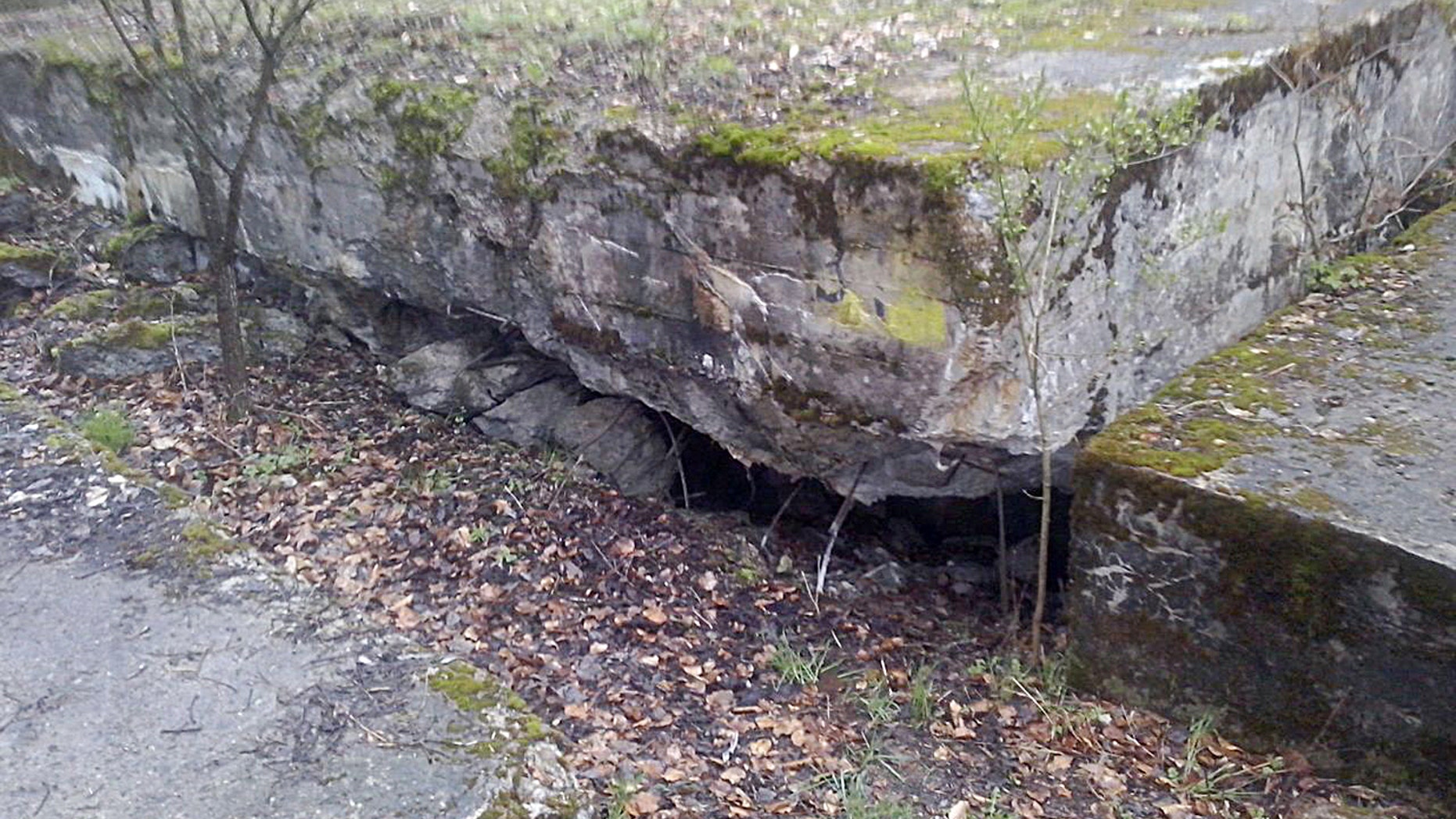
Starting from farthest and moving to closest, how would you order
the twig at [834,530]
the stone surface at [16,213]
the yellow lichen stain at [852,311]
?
1. the stone surface at [16,213]
2. the twig at [834,530]
3. the yellow lichen stain at [852,311]

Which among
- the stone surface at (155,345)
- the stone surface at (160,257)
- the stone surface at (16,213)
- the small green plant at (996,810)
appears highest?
the stone surface at (16,213)

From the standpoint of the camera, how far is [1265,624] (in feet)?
10.00

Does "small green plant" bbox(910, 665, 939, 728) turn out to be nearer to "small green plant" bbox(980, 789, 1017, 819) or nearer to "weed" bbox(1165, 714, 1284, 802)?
"small green plant" bbox(980, 789, 1017, 819)

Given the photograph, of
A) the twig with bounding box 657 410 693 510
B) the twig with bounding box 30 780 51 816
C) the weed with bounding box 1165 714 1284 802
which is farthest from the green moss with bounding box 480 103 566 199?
the weed with bounding box 1165 714 1284 802

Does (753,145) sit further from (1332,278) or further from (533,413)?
(1332,278)

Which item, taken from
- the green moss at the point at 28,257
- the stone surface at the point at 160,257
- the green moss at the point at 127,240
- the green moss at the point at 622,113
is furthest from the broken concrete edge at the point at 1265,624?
the green moss at the point at 28,257

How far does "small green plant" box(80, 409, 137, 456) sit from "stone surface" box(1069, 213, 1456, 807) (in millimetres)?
3650

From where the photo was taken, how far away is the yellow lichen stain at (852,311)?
3.50 m

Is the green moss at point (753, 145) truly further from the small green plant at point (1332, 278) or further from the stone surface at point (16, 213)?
the stone surface at point (16, 213)

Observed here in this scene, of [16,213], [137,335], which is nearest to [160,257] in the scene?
[137,335]

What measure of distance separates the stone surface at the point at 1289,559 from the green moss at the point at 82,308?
471 cm

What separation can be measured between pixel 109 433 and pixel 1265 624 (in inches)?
166

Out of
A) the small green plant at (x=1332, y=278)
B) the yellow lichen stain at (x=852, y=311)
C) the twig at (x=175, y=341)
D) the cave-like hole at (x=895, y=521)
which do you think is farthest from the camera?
the twig at (x=175, y=341)

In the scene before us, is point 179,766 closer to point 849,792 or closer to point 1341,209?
point 849,792
